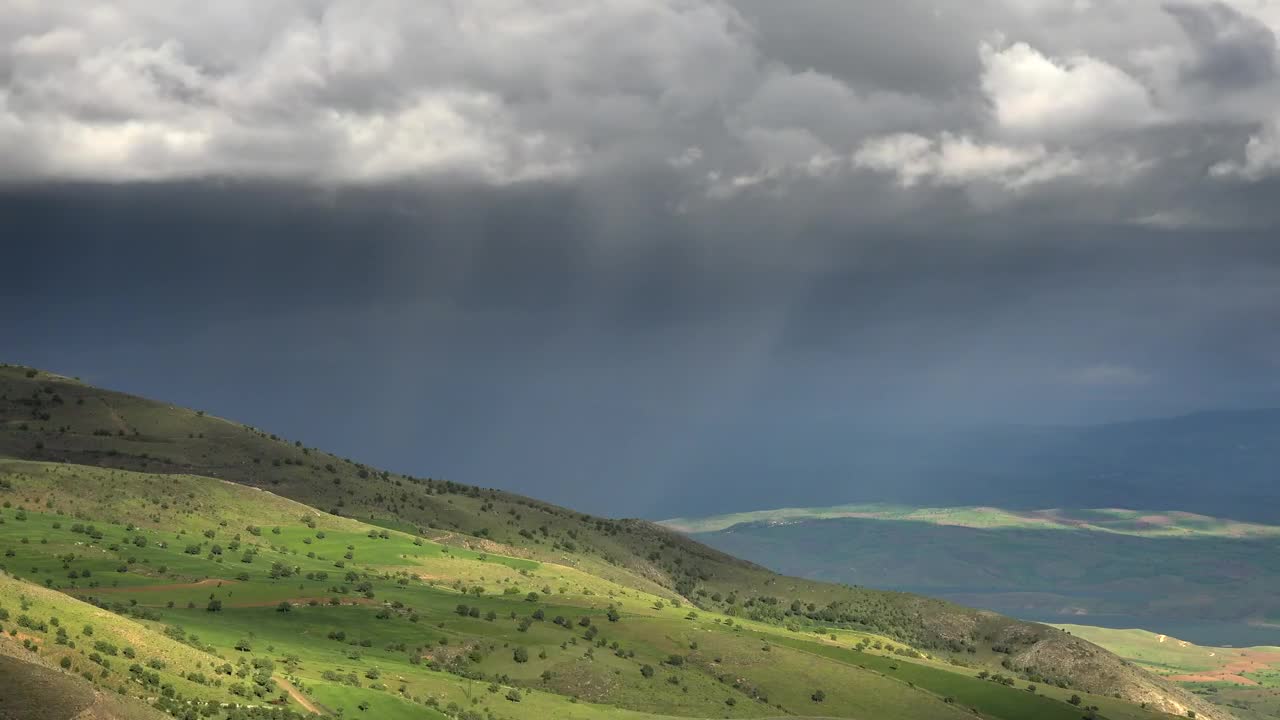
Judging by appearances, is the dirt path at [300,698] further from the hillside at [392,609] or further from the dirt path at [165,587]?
the dirt path at [165,587]

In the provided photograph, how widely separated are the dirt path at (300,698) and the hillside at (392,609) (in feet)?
0.46

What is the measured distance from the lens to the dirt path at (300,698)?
2525 inches

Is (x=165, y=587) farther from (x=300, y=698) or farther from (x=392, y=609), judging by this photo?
(x=300, y=698)

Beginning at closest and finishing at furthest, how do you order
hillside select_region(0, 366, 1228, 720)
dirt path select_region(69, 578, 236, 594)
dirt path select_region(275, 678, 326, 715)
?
dirt path select_region(275, 678, 326, 715), hillside select_region(0, 366, 1228, 720), dirt path select_region(69, 578, 236, 594)

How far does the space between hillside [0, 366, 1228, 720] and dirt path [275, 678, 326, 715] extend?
14cm

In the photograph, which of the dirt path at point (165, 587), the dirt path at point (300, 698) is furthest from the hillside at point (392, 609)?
the dirt path at point (165, 587)

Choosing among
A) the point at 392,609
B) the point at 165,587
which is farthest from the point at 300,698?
the point at 392,609

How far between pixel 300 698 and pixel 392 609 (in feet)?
125

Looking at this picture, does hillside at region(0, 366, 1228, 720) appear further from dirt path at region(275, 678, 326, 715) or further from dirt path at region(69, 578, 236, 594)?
dirt path at region(69, 578, 236, 594)

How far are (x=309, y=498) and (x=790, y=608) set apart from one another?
224ft

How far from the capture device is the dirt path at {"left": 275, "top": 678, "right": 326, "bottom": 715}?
64.1 meters

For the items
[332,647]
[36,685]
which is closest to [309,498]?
[332,647]

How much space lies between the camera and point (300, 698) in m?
→ 65.3

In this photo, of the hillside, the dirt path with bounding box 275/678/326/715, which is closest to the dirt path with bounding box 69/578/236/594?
the hillside
